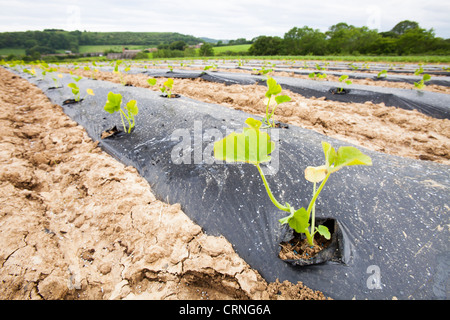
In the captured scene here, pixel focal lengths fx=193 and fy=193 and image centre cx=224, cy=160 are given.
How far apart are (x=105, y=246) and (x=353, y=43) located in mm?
42846

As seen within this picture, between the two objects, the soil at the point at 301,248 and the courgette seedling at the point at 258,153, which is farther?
the soil at the point at 301,248

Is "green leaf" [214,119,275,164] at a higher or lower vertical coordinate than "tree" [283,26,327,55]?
lower

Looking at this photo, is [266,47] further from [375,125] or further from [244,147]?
[244,147]

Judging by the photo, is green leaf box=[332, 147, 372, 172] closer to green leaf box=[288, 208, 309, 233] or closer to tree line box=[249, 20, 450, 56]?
green leaf box=[288, 208, 309, 233]

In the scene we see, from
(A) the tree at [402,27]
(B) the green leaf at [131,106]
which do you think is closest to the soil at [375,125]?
(B) the green leaf at [131,106]

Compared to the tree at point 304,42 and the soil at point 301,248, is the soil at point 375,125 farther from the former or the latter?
the tree at point 304,42

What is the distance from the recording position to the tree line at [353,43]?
2586cm

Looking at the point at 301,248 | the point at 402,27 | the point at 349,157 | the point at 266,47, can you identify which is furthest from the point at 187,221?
the point at 402,27

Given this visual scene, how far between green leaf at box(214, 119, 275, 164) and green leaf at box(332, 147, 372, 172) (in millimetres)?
251

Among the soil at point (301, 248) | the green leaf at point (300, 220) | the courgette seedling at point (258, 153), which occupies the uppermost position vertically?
the courgette seedling at point (258, 153)

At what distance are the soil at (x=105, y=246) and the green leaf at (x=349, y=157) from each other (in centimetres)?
59

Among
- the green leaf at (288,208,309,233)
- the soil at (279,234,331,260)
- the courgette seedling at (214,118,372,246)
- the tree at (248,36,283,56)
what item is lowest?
the soil at (279,234,331,260)

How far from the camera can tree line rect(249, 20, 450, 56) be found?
84.8 feet

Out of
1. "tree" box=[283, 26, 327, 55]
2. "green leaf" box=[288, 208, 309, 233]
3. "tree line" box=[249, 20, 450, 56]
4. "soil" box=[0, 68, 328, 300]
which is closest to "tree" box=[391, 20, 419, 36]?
"tree line" box=[249, 20, 450, 56]
